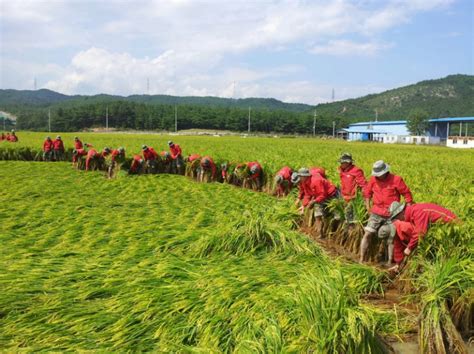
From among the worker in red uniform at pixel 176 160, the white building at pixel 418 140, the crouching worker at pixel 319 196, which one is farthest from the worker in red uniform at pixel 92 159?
the white building at pixel 418 140

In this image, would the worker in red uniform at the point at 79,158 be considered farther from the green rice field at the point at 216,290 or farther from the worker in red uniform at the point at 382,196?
the worker in red uniform at the point at 382,196

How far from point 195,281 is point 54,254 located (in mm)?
2353

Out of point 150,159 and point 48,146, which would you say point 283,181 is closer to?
point 150,159

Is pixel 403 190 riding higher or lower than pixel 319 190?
higher

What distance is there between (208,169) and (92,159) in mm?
5372

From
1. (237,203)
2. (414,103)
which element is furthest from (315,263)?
(414,103)

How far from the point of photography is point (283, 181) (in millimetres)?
10172

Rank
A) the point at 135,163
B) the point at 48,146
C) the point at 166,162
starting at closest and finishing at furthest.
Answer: the point at 135,163 → the point at 166,162 → the point at 48,146

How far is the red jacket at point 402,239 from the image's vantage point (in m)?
4.57

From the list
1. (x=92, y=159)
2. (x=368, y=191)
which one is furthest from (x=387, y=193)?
(x=92, y=159)

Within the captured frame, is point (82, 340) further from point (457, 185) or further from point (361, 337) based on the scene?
point (457, 185)

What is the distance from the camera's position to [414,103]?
161500 millimetres

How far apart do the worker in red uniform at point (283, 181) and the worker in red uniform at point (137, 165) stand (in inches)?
230

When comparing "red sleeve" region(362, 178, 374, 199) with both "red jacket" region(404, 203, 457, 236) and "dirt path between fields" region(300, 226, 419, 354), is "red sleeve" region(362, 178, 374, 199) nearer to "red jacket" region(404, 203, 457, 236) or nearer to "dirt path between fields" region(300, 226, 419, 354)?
"dirt path between fields" region(300, 226, 419, 354)
